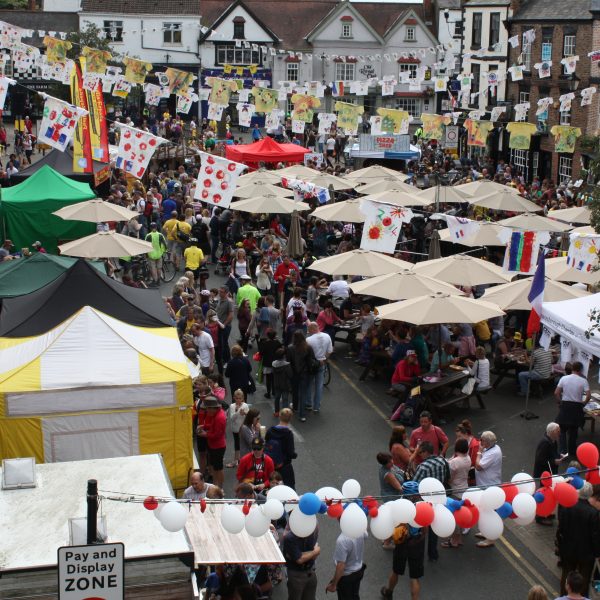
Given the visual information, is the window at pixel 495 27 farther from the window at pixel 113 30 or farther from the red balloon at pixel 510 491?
the red balloon at pixel 510 491

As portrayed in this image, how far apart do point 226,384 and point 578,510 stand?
775 centimetres

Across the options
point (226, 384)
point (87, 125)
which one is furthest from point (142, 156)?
point (226, 384)

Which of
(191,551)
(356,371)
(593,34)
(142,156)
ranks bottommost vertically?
(356,371)

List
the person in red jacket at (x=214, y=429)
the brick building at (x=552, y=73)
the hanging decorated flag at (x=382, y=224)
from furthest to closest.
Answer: the brick building at (x=552, y=73)
the hanging decorated flag at (x=382, y=224)
the person in red jacket at (x=214, y=429)

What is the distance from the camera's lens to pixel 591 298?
14703 millimetres

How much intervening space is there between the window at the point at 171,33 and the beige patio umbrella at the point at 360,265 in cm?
4773

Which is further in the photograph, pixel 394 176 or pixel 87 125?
pixel 394 176

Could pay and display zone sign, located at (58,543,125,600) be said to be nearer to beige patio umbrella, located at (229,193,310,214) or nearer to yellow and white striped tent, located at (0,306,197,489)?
yellow and white striped tent, located at (0,306,197,489)

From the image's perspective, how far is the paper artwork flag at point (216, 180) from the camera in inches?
794

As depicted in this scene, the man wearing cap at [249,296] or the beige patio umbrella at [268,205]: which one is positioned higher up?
the beige patio umbrella at [268,205]

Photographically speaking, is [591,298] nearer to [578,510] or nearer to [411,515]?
[578,510]

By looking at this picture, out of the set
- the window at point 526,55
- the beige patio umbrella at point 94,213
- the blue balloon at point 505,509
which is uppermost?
the window at point 526,55

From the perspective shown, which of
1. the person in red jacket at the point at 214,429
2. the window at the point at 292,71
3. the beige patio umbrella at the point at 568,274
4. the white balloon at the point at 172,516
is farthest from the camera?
the window at the point at 292,71

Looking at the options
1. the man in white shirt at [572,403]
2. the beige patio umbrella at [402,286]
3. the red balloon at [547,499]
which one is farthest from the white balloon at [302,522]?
the beige patio umbrella at [402,286]
